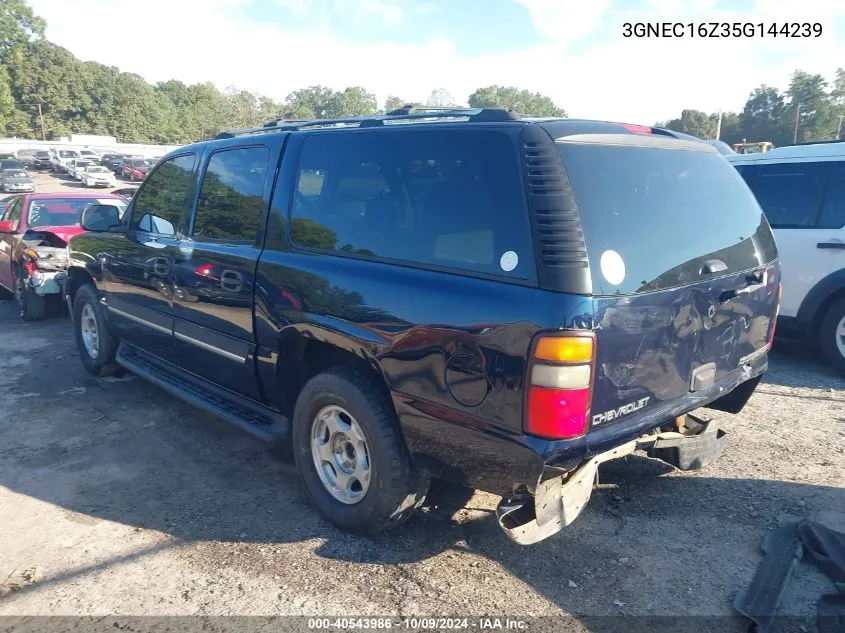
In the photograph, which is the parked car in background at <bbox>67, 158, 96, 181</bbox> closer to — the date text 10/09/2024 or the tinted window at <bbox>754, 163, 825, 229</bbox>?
the tinted window at <bbox>754, 163, 825, 229</bbox>

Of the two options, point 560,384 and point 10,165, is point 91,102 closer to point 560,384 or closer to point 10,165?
point 10,165

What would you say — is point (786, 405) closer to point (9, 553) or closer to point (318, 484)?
point (318, 484)

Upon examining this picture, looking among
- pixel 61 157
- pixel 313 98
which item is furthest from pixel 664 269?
pixel 313 98

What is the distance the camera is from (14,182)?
34.2 meters

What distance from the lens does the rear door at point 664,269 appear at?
2.49 metres

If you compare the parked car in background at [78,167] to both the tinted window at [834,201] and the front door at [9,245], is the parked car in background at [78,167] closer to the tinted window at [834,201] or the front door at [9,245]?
the front door at [9,245]

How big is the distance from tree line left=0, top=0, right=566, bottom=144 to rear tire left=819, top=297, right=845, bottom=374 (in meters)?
66.9

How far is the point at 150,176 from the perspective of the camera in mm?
4996

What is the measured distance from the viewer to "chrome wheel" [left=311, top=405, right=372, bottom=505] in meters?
3.17

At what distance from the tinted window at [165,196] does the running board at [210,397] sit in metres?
1.05

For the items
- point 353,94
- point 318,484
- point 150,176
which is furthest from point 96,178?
point 353,94

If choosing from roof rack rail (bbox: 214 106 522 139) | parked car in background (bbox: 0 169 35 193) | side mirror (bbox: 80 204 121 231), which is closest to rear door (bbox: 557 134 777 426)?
roof rack rail (bbox: 214 106 522 139)

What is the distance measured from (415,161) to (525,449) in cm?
143

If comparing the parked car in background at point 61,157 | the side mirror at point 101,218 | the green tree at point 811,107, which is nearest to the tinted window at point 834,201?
the side mirror at point 101,218
